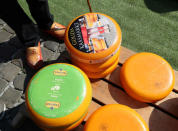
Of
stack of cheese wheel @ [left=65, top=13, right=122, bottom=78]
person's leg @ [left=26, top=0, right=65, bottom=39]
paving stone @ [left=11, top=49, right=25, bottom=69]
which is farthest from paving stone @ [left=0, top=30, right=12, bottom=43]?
stack of cheese wheel @ [left=65, top=13, right=122, bottom=78]

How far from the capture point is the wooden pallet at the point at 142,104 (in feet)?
4.21

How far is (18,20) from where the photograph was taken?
1.64m

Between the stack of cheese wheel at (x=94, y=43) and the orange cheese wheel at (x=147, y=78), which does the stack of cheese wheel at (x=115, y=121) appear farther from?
the stack of cheese wheel at (x=94, y=43)

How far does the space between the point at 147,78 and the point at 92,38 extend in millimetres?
517

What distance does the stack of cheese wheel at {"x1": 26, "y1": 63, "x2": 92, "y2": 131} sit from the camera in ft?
3.48

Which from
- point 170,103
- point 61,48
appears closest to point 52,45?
point 61,48

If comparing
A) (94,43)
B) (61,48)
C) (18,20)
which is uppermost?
(18,20)

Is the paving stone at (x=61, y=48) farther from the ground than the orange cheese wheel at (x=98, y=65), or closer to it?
closer to it

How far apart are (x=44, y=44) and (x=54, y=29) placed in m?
0.24

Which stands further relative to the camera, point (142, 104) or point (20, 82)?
point (20, 82)

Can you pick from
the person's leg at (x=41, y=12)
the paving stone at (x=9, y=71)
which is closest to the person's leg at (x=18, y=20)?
the person's leg at (x=41, y=12)

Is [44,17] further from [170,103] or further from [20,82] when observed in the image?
[170,103]

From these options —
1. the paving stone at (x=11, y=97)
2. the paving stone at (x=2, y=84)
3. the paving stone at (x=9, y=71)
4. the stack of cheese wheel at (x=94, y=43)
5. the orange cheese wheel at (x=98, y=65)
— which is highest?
the stack of cheese wheel at (x=94, y=43)

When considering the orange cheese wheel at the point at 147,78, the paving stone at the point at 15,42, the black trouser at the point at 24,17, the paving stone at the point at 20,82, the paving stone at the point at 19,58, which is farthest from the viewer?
the paving stone at the point at 15,42
